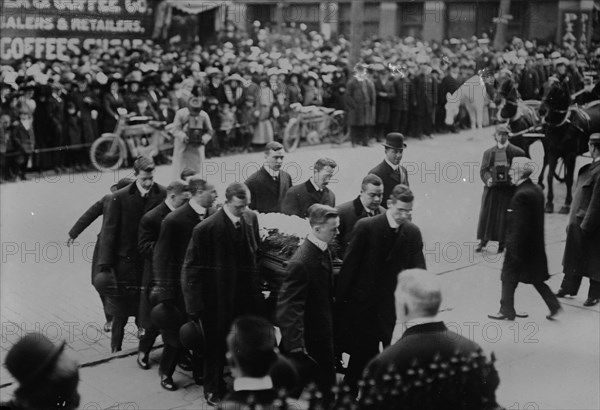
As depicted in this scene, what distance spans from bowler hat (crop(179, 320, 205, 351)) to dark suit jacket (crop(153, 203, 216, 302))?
0.51ft

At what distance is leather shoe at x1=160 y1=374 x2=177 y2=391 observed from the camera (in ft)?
15.8

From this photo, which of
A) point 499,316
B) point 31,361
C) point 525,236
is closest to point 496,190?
point 525,236

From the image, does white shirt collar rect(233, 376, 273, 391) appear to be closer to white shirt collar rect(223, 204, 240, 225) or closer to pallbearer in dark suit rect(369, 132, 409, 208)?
white shirt collar rect(223, 204, 240, 225)

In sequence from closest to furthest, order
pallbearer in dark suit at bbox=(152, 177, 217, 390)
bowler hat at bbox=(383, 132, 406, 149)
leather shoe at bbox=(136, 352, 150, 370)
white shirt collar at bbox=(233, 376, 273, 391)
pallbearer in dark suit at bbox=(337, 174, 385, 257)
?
white shirt collar at bbox=(233, 376, 273, 391) → pallbearer in dark suit at bbox=(337, 174, 385, 257) → bowler hat at bbox=(383, 132, 406, 149) → pallbearer in dark suit at bbox=(152, 177, 217, 390) → leather shoe at bbox=(136, 352, 150, 370)

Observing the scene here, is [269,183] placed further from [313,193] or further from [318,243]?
[318,243]

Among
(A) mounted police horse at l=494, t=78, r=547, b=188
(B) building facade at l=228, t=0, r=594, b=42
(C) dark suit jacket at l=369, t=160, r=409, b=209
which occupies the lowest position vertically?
(C) dark suit jacket at l=369, t=160, r=409, b=209

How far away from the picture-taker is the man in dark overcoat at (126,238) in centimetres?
475

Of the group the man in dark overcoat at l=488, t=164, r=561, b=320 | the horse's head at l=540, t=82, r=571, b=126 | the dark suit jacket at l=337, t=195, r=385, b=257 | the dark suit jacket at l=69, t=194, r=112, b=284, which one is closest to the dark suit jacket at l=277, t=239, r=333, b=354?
the dark suit jacket at l=337, t=195, r=385, b=257

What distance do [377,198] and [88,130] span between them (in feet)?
6.24

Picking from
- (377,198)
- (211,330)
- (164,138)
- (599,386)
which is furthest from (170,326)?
(599,386)

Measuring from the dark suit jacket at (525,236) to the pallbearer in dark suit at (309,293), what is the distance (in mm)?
928

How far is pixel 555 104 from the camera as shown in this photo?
4.72 metres

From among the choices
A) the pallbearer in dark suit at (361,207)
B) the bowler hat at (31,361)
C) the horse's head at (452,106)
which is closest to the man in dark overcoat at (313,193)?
the pallbearer in dark suit at (361,207)

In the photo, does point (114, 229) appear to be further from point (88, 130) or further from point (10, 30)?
point (10, 30)
